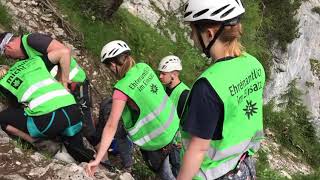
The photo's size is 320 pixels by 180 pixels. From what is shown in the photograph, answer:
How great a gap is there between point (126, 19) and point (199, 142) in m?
8.47

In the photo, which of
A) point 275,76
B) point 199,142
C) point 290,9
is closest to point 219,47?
point 199,142

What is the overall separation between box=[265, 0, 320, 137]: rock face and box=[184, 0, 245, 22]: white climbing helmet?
563 inches

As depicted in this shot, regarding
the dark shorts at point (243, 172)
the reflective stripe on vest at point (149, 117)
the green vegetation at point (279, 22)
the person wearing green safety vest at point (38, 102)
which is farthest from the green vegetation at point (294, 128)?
the dark shorts at point (243, 172)

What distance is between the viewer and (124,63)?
5414 millimetres

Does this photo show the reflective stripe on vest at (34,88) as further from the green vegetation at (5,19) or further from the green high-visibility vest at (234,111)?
the green vegetation at (5,19)

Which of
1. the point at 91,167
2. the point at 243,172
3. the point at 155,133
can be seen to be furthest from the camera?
the point at 155,133

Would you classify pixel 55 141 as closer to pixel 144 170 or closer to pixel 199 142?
pixel 144 170

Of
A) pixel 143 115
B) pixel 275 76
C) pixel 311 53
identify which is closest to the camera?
pixel 143 115

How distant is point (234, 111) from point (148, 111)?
2431 mm

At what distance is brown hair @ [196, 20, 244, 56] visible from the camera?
3.10m

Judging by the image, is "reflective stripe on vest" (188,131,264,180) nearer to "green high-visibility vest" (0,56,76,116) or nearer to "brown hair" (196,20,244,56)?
"brown hair" (196,20,244,56)

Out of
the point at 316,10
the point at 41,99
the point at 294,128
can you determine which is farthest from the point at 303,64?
the point at 41,99

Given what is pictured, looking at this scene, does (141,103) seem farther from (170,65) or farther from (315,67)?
(315,67)

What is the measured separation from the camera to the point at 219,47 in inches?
122
